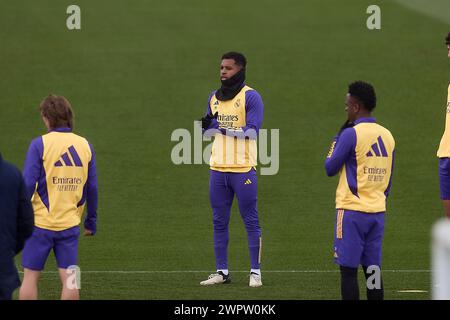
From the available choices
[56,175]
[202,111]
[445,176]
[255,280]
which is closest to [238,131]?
[255,280]

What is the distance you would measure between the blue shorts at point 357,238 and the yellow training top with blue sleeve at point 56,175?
2025 millimetres

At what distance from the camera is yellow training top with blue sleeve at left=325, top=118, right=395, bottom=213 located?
8.95 m

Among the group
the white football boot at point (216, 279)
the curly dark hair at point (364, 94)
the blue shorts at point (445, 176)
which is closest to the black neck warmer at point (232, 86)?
the white football boot at point (216, 279)

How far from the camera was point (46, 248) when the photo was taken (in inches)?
348

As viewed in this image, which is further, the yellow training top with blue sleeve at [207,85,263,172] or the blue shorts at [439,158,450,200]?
the yellow training top with blue sleeve at [207,85,263,172]

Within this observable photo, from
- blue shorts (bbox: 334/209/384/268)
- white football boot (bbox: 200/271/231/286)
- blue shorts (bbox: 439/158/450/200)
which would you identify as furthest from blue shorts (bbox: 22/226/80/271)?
blue shorts (bbox: 439/158/450/200)

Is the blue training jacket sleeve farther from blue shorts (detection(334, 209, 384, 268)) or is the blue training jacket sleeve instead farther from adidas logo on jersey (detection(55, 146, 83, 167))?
adidas logo on jersey (detection(55, 146, 83, 167))

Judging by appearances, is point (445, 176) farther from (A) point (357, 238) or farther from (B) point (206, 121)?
(A) point (357, 238)

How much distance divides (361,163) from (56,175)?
2335 millimetres

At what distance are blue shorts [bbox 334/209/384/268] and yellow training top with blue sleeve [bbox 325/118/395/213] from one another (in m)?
0.06

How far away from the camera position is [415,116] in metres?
22.5

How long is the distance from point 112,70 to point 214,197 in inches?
567

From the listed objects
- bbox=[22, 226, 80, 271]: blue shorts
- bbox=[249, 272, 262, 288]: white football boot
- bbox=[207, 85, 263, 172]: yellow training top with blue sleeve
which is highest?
bbox=[207, 85, 263, 172]: yellow training top with blue sleeve
